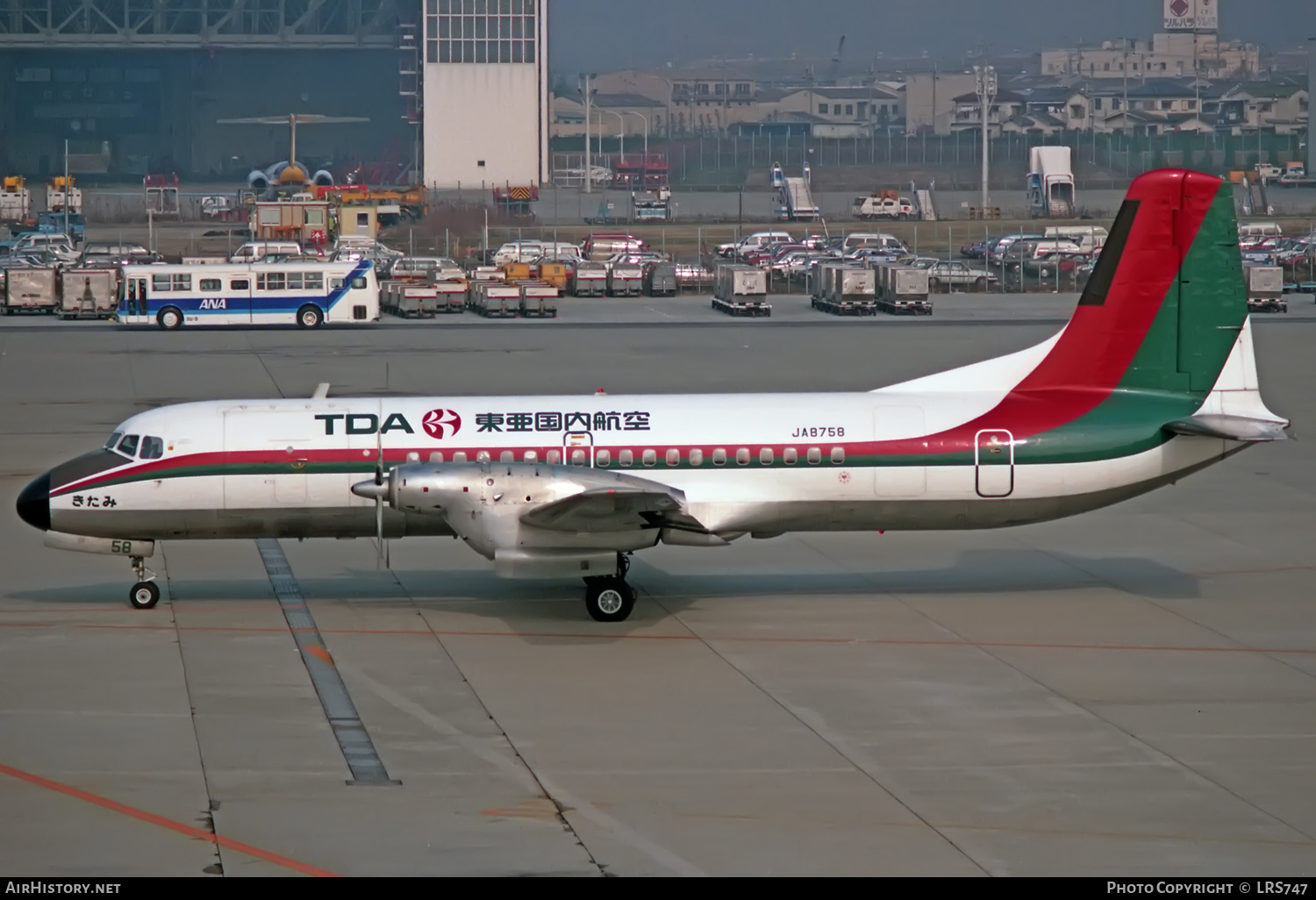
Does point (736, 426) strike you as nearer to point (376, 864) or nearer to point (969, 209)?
point (376, 864)

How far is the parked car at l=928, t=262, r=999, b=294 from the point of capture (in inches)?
3403

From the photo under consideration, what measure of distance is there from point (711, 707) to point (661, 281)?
209ft

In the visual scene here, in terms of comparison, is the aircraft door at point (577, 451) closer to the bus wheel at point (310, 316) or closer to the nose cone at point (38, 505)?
the nose cone at point (38, 505)

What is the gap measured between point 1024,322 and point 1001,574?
42.3 meters

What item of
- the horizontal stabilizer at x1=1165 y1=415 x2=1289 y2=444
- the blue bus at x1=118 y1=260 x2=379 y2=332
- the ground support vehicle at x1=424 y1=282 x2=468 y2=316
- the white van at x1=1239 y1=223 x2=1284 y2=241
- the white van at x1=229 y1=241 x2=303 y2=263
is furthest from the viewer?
the white van at x1=1239 y1=223 x2=1284 y2=241

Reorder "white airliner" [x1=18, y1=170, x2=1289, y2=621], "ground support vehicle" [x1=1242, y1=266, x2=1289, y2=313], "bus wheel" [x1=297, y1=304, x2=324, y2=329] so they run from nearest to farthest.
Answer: "white airliner" [x1=18, y1=170, x2=1289, y2=621] < "bus wheel" [x1=297, y1=304, x2=324, y2=329] < "ground support vehicle" [x1=1242, y1=266, x2=1289, y2=313]

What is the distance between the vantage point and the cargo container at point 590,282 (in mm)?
83438

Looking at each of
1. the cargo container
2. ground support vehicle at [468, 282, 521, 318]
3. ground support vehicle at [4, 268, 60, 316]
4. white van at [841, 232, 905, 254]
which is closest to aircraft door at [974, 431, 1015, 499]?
ground support vehicle at [468, 282, 521, 318]

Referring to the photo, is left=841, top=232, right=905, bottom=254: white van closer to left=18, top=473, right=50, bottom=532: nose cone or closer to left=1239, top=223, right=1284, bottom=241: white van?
left=1239, top=223, right=1284, bottom=241: white van

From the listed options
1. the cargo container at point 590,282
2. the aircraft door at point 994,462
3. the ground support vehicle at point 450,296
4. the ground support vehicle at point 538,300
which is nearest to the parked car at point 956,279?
the cargo container at point 590,282

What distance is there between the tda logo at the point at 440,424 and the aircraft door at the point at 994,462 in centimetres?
805

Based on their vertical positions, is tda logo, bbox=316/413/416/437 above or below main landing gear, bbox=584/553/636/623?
above

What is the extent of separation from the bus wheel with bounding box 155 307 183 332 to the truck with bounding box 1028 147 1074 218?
81659 millimetres

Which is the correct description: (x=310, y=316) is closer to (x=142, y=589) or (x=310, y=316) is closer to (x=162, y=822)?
(x=142, y=589)
